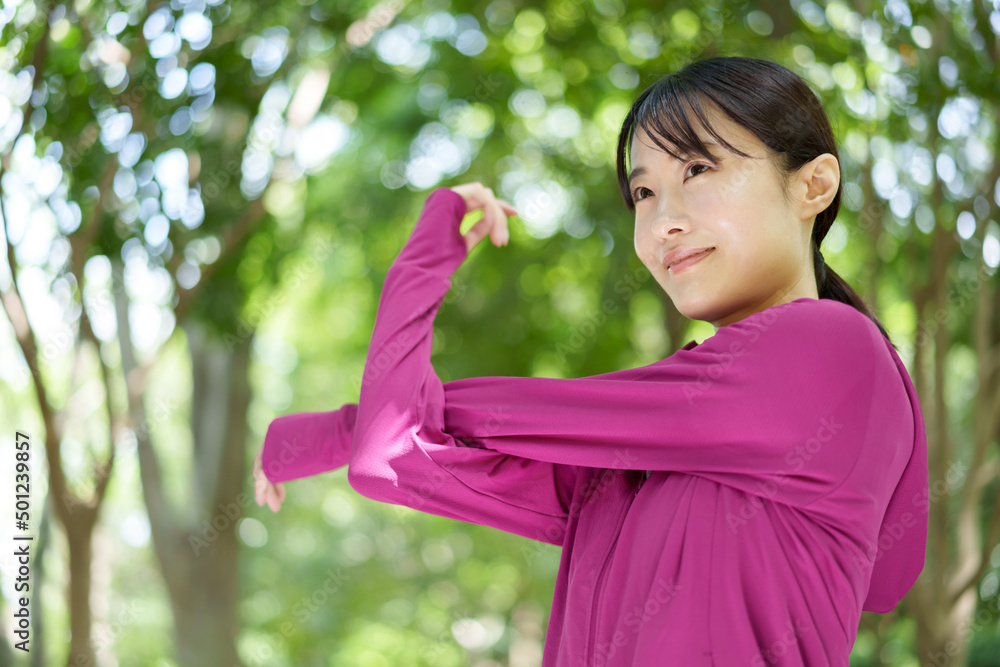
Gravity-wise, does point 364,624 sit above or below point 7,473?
below

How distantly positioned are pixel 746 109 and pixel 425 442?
2.44ft

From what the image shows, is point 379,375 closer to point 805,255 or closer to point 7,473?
point 805,255

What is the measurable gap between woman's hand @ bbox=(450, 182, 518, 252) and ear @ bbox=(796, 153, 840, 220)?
0.57 m

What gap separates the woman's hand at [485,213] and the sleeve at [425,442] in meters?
0.06

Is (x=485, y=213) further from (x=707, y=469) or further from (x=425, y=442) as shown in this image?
(x=707, y=469)

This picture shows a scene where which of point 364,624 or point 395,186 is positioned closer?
point 395,186

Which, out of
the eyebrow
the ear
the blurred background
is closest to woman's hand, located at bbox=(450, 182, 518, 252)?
the eyebrow

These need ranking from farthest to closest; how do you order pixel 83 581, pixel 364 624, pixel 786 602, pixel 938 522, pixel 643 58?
pixel 364 624 → pixel 643 58 → pixel 938 522 → pixel 83 581 → pixel 786 602

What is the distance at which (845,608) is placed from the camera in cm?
128

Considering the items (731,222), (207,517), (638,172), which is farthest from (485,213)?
(207,517)

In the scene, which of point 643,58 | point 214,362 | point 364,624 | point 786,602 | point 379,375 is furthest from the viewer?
point 364,624

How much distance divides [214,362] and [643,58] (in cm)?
383

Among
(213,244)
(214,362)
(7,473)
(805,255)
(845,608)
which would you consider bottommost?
(214,362)

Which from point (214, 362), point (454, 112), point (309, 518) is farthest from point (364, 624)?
point (454, 112)
